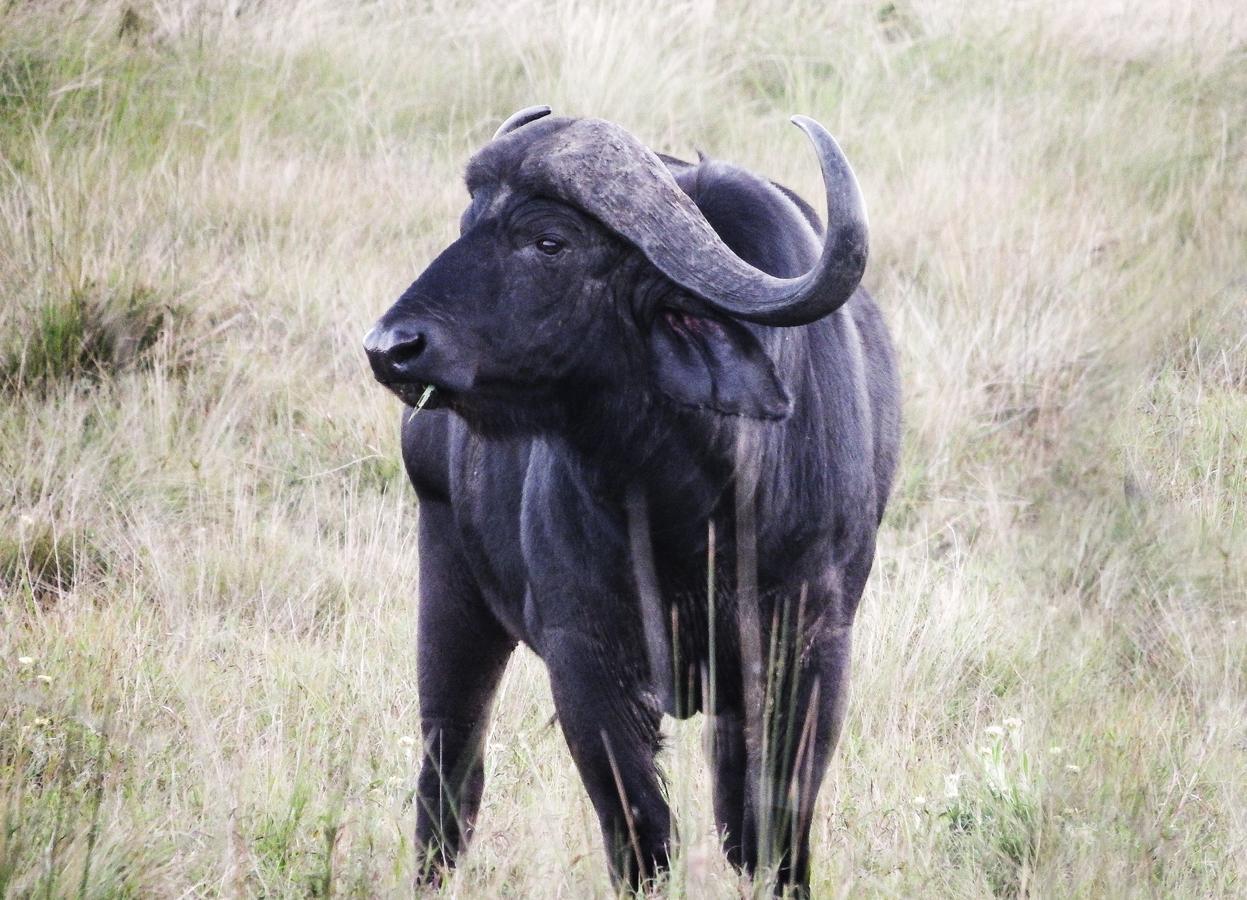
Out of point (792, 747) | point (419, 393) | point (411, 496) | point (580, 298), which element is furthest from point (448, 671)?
point (411, 496)

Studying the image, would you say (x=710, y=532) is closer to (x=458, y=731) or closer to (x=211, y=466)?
(x=458, y=731)

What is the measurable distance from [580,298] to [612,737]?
100cm

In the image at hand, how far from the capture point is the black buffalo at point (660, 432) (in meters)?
3.32

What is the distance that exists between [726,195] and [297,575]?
262 cm

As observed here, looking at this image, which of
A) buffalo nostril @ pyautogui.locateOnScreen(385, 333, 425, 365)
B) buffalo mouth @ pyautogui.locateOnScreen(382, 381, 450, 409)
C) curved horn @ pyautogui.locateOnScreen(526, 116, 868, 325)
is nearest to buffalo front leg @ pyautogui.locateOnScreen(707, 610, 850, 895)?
curved horn @ pyautogui.locateOnScreen(526, 116, 868, 325)

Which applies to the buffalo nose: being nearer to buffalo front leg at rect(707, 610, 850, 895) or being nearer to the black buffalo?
the black buffalo

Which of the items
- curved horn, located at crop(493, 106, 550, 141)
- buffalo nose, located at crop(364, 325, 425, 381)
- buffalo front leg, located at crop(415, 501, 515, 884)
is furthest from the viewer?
buffalo front leg, located at crop(415, 501, 515, 884)

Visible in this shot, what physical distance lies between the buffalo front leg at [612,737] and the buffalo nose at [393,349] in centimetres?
78

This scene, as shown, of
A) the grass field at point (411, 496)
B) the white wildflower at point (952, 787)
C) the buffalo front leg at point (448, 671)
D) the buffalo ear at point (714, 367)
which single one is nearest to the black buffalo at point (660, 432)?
the buffalo ear at point (714, 367)

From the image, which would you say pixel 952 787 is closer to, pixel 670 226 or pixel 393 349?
pixel 670 226

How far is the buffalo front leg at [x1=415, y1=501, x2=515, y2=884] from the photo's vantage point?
173 inches

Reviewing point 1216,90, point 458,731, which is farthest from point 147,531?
point 1216,90

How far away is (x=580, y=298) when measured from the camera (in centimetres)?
343

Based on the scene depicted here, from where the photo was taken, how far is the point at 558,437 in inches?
141
